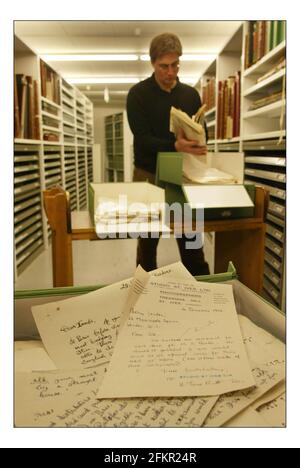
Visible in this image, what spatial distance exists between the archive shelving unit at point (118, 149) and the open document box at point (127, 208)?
0.91 feet

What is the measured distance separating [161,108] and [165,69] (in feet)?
0.35

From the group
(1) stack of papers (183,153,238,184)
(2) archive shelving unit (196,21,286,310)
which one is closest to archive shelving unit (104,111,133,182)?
(1) stack of papers (183,153,238,184)

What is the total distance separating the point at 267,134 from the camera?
1.76m

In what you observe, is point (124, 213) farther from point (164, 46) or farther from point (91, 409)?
point (91, 409)

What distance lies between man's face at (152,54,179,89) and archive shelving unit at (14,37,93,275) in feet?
2.85

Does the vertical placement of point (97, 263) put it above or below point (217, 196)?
below

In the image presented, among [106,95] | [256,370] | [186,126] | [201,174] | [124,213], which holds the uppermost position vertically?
[106,95]

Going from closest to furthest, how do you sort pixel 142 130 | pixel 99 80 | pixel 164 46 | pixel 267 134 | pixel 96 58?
A: pixel 164 46 < pixel 142 130 < pixel 96 58 < pixel 267 134 < pixel 99 80

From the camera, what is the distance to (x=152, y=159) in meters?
1.36

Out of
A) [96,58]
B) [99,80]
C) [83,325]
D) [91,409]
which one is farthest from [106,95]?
[91,409]

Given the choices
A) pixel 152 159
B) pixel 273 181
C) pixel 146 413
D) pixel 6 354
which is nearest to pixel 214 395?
pixel 146 413
